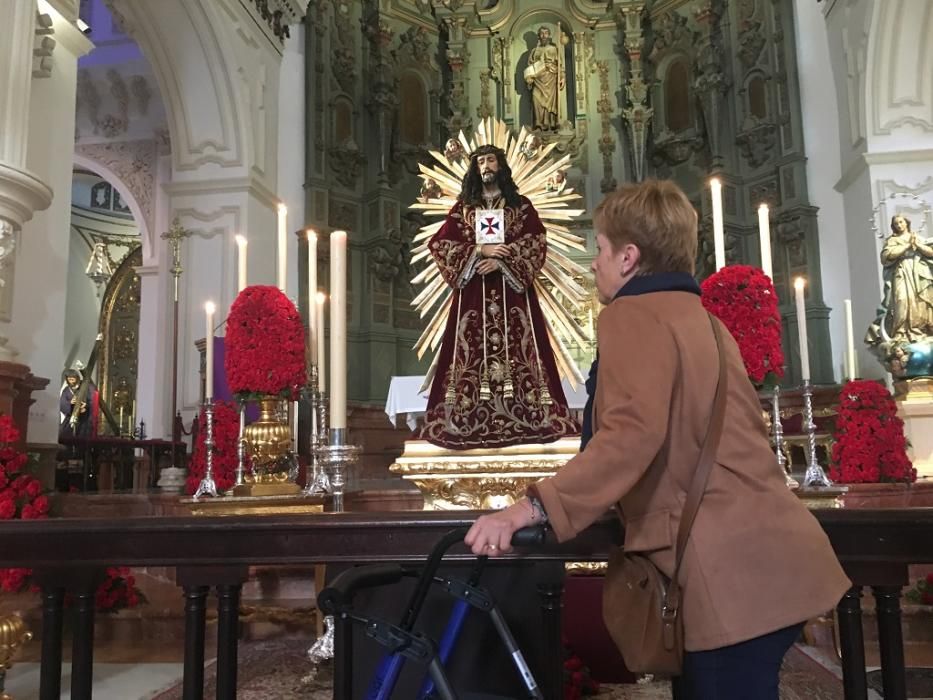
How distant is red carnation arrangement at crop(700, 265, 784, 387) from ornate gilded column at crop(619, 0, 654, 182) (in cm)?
762

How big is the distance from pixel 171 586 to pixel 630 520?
11.8ft

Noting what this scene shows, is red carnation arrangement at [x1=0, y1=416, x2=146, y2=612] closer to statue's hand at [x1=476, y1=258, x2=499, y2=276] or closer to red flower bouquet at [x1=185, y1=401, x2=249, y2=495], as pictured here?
red flower bouquet at [x1=185, y1=401, x2=249, y2=495]

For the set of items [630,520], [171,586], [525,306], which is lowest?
[171,586]

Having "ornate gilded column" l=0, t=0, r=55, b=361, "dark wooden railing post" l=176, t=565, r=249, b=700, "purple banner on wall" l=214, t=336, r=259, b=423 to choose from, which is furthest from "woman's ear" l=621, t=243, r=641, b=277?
"purple banner on wall" l=214, t=336, r=259, b=423

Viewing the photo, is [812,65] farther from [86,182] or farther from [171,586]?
[86,182]

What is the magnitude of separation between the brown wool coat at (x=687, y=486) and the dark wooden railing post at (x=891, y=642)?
300 mm

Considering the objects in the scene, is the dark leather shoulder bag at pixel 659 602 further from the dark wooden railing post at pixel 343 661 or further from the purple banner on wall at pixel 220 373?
the purple banner on wall at pixel 220 373

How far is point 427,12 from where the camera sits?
10.9m

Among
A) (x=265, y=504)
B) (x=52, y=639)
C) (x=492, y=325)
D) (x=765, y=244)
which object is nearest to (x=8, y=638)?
(x=52, y=639)

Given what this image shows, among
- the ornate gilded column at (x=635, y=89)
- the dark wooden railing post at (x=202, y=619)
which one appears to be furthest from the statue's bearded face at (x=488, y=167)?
the ornate gilded column at (x=635, y=89)

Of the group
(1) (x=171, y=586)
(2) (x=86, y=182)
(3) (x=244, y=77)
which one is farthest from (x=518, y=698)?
(2) (x=86, y=182)

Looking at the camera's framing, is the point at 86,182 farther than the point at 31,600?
Yes

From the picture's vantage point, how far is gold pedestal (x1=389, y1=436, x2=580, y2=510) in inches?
124

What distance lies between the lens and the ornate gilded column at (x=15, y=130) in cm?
376
